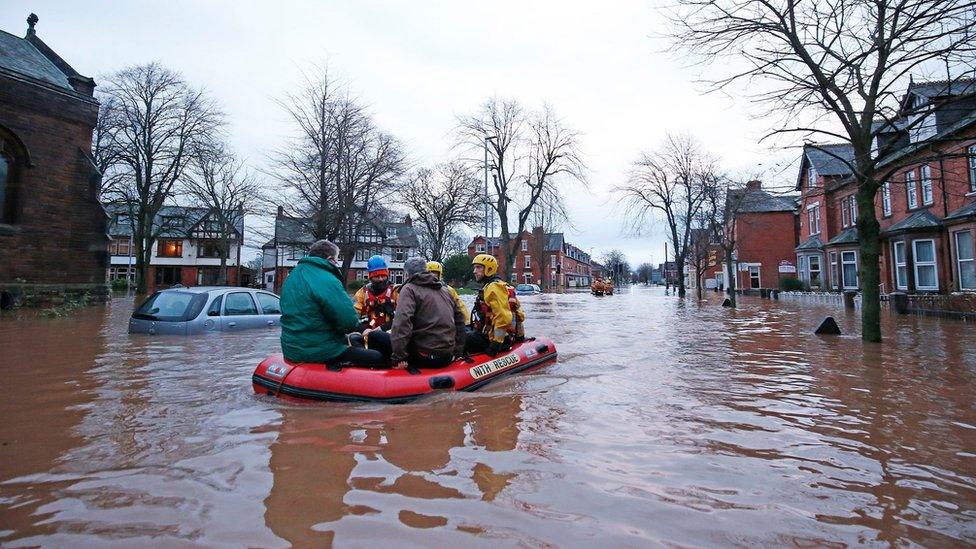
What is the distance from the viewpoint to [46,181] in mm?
16969

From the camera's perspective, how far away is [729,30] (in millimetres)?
10180

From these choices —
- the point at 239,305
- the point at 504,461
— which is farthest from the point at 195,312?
the point at 504,461

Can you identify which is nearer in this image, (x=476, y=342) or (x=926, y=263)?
(x=476, y=342)

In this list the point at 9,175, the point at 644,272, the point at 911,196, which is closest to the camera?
the point at 9,175

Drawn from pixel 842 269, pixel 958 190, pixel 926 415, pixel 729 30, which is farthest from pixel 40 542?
pixel 842 269

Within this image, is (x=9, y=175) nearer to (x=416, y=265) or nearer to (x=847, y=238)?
(x=416, y=265)

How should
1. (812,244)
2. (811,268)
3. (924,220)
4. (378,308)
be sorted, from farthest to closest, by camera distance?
(811,268)
(812,244)
(924,220)
(378,308)

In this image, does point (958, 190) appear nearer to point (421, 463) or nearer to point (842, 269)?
point (842, 269)

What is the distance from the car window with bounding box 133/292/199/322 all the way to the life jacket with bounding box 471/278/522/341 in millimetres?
6208

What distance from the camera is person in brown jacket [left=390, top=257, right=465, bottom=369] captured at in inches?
213

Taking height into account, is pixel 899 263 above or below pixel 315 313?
above

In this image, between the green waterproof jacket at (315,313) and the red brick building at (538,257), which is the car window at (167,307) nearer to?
the green waterproof jacket at (315,313)

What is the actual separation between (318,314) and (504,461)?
2670mm

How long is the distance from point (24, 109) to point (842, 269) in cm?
3713
